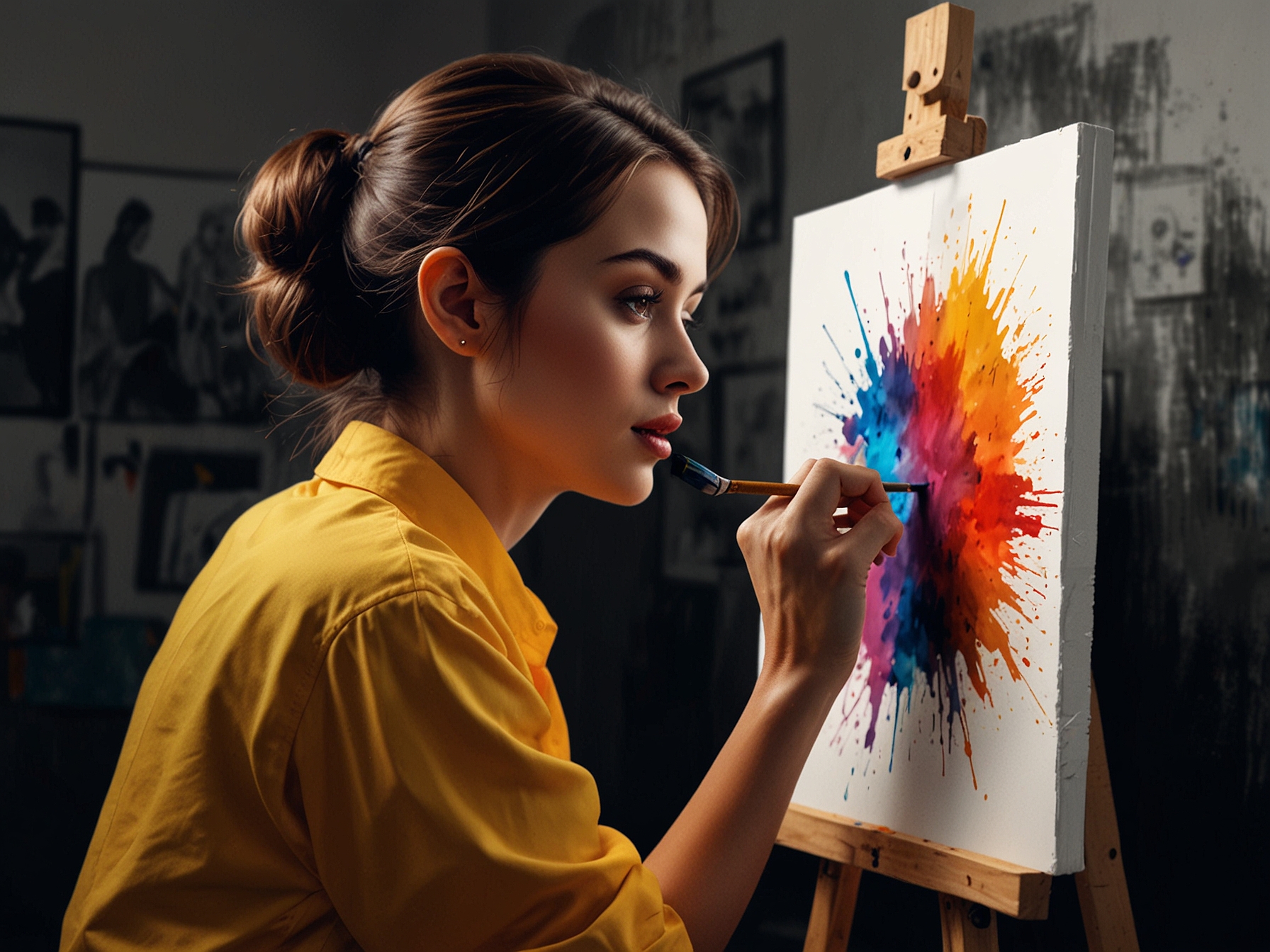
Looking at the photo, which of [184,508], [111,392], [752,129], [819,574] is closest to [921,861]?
[819,574]

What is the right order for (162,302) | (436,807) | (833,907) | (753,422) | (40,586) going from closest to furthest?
1. (436,807)
2. (833,907)
3. (753,422)
4. (40,586)
5. (162,302)

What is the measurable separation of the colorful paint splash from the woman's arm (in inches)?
2.7

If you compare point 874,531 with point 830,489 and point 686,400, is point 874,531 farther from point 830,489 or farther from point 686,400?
point 686,400

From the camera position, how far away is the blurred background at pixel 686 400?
1202mm

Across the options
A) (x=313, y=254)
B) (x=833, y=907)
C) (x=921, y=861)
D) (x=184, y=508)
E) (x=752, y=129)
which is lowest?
A: (x=833, y=907)

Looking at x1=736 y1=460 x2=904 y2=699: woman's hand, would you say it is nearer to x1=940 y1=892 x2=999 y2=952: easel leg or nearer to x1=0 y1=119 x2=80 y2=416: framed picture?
x1=940 y1=892 x2=999 y2=952: easel leg

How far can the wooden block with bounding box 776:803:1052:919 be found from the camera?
92 cm

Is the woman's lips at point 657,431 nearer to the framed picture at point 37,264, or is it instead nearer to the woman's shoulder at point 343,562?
the woman's shoulder at point 343,562

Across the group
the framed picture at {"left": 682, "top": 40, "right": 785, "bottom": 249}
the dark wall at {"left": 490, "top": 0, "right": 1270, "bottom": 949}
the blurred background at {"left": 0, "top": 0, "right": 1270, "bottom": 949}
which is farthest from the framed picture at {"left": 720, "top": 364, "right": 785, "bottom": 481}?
the dark wall at {"left": 490, "top": 0, "right": 1270, "bottom": 949}

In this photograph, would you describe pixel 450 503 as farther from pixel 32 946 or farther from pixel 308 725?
pixel 32 946

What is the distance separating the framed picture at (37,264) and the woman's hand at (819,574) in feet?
6.04

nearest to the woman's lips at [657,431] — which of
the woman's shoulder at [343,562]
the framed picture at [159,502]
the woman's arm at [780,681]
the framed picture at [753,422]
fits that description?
the woman's arm at [780,681]

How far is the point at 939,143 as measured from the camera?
1.09m

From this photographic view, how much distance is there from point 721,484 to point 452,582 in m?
0.33
